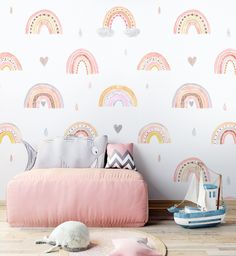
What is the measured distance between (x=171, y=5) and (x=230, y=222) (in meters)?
1.90

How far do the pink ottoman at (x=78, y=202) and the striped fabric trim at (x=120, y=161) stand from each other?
1.41 feet

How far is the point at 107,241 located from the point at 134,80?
155 centimetres

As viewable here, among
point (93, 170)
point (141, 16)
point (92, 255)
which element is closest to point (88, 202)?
point (93, 170)

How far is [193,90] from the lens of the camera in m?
4.08

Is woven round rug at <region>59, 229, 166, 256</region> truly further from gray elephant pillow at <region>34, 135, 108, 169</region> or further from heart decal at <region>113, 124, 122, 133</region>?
heart decal at <region>113, 124, 122, 133</region>

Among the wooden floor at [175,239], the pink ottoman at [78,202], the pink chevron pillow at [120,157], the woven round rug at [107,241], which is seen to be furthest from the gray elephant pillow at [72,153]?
the woven round rug at [107,241]

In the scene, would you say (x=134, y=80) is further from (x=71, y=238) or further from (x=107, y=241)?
(x=71, y=238)

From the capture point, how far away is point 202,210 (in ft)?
11.6

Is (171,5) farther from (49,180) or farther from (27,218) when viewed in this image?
(27,218)

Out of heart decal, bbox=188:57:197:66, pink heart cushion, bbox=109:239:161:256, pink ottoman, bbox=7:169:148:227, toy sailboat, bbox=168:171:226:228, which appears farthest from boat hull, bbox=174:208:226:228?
heart decal, bbox=188:57:197:66

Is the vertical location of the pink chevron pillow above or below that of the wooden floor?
above

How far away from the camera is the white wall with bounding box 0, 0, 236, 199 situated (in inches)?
159

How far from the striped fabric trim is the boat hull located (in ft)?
2.19

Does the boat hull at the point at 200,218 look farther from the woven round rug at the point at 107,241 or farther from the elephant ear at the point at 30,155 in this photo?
the elephant ear at the point at 30,155
